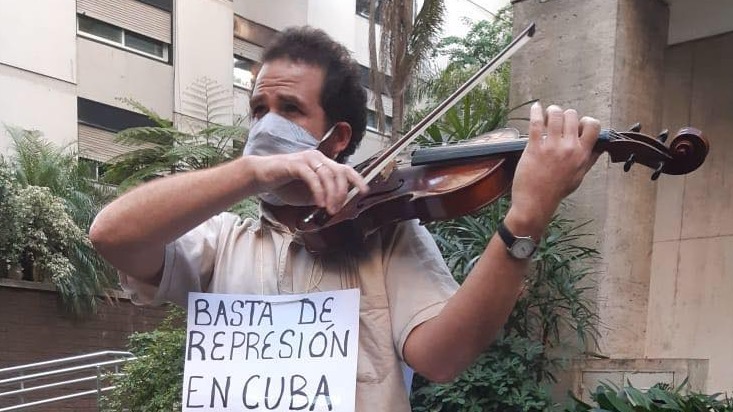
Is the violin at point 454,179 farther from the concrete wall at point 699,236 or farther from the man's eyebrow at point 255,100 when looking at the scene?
the concrete wall at point 699,236

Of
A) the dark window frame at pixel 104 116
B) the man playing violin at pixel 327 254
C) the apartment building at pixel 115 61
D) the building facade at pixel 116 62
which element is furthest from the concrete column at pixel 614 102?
the dark window frame at pixel 104 116

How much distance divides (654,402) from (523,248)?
2398 mm

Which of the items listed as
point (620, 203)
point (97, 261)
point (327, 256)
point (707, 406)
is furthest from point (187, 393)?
point (97, 261)

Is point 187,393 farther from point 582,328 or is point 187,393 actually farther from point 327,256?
point 582,328

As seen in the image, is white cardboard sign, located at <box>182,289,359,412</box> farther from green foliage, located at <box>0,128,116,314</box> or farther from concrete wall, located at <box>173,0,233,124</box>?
concrete wall, located at <box>173,0,233,124</box>

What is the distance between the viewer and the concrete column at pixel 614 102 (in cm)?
421

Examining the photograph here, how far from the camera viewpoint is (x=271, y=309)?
61.6 inches

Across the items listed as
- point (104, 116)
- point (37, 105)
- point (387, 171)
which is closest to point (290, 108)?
point (387, 171)

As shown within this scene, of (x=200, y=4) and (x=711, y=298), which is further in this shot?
(x=200, y=4)

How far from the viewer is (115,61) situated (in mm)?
15711

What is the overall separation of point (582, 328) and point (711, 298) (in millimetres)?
999

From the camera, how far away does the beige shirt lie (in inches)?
59.2

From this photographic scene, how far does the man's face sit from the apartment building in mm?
11516

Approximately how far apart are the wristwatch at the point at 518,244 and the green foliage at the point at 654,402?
2.27 metres
